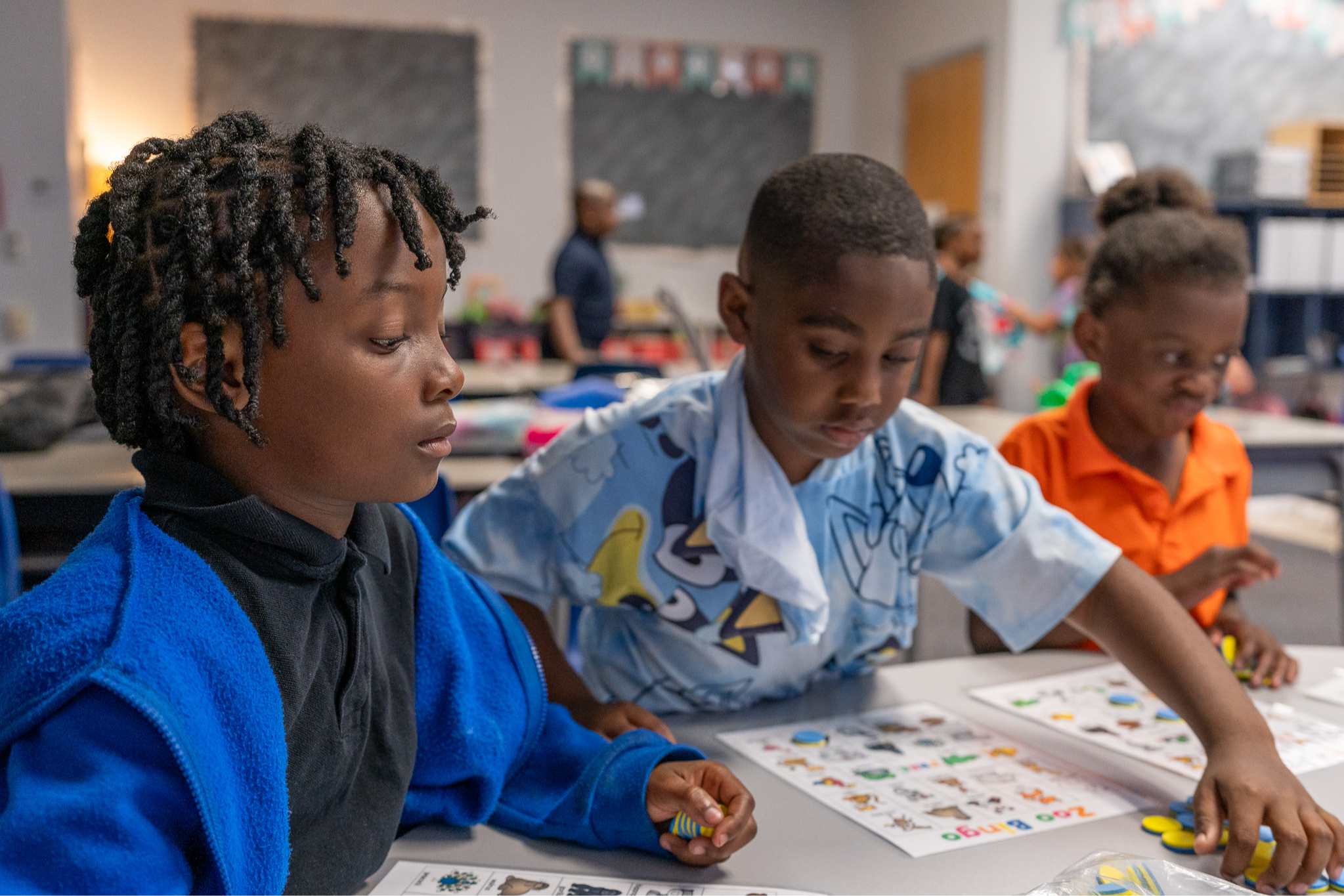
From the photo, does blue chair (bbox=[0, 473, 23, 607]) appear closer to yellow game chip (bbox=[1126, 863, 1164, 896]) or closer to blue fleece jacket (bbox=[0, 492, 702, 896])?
blue fleece jacket (bbox=[0, 492, 702, 896])

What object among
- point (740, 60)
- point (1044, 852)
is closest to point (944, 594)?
point (1044, 852)

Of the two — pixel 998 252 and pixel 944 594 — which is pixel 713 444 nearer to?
pixel 944 594

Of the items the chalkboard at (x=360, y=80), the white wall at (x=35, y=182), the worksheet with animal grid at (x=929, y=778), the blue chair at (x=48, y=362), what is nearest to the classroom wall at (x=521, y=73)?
the chalkboard at (x=360, y=80)

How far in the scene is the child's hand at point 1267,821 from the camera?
0.75 meters

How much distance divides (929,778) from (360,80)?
21.0ft

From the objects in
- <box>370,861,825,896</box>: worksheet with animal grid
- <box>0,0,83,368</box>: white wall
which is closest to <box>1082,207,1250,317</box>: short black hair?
<box>370,861,825,896</box>: worksheet with animal grid

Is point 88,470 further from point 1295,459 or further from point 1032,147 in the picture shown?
point 1032,147

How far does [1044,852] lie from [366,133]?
6476 mm

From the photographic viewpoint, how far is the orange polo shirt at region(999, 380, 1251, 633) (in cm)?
143

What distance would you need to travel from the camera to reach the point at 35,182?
14.2 feet

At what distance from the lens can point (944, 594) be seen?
228cm

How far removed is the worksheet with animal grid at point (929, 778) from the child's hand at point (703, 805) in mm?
116

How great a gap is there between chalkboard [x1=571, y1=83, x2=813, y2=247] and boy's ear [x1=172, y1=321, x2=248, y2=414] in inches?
256

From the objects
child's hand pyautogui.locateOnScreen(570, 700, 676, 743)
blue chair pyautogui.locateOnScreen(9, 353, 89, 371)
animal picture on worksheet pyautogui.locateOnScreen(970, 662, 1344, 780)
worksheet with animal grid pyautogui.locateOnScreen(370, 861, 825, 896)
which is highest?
blue chair pyautogui.locateOnScreen(9, 353, 89, 371)
